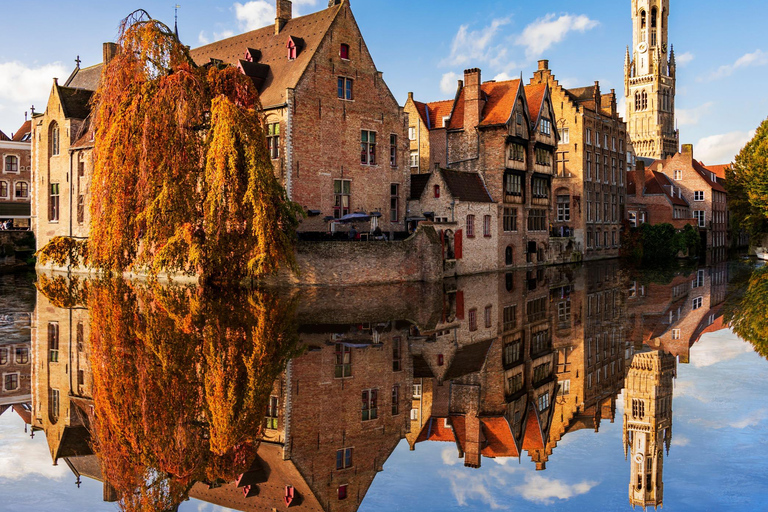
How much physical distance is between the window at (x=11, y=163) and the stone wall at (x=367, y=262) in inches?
1687

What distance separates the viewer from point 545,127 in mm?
47406

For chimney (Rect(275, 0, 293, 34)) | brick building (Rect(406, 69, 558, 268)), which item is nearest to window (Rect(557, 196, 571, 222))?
brick building (Rect(406, 69, 558, 268))

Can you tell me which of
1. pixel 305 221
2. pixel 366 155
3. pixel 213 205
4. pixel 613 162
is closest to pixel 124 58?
pixel 213 205

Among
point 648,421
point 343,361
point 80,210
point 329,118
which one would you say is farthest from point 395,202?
point 648,421

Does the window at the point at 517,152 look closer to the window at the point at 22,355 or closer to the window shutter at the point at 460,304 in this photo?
the window shutter at the point at 460,304

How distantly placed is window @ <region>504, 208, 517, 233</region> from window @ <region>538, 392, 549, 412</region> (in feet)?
102

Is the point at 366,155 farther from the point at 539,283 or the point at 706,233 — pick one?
the point at 706,233

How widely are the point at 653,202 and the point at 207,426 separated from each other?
67182mm

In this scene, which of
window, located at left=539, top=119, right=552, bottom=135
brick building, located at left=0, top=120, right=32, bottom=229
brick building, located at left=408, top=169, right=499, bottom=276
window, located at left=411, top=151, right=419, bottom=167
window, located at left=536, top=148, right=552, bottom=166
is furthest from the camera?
brick building, located at left=0, top=120, right=32, bottom=229

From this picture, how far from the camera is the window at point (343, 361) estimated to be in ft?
41.3

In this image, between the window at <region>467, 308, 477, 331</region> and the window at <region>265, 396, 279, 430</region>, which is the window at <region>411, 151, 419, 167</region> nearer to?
the window at <region>467, 308, 477, 331</region>

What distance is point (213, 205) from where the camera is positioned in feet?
81.0

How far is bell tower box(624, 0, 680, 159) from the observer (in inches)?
5128

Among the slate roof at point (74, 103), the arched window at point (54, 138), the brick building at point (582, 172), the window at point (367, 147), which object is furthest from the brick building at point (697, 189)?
the arched window at point (54, 138)
